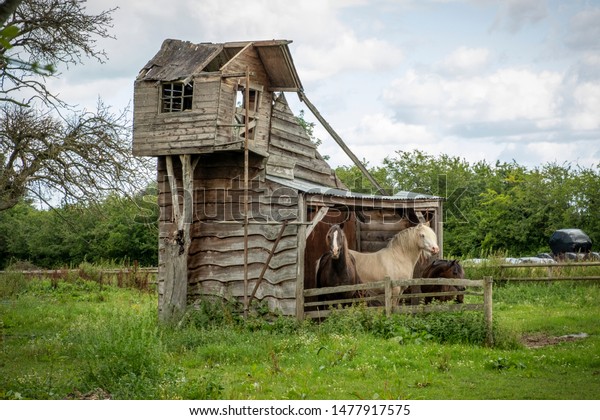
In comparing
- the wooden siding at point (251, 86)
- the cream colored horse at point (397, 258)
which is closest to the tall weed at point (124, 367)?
the wooden siding at point (251, 86)

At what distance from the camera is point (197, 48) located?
18344 millimetres

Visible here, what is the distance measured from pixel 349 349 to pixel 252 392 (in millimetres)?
2630

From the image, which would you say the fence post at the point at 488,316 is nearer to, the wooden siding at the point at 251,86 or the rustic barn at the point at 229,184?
the rustic barn at the point at 229,184

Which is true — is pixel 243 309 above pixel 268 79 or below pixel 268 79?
below

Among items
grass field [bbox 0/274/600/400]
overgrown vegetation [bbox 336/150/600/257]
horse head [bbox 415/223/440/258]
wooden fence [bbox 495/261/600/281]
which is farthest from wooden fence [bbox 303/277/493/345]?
overgrown vegetation [bbox 336/150/600/257]

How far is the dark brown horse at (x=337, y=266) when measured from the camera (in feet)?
52.9

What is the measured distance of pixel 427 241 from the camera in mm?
17578

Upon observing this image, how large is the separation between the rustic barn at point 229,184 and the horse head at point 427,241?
4.37 ft

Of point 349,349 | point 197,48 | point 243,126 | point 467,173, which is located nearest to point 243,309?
point 243,126

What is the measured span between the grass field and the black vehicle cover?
14955 mm

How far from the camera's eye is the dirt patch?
14992 millimetres

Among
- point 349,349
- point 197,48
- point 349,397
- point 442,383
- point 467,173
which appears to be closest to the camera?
point 349,397

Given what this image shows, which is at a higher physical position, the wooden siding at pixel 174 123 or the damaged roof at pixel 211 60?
the damaged roof at pixel 211 60
